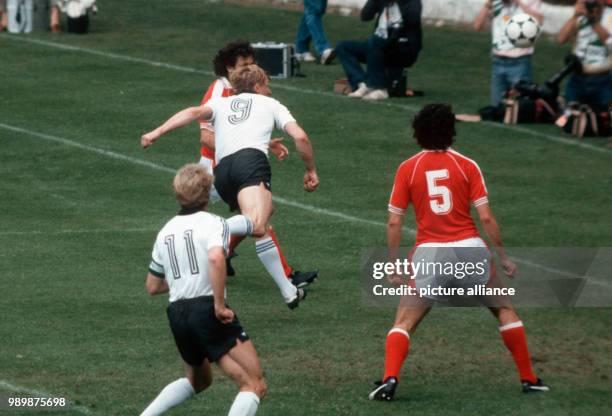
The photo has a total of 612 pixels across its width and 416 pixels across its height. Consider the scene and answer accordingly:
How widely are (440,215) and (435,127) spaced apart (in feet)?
1.97

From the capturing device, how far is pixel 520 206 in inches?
620

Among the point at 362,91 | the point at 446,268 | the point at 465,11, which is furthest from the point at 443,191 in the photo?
the point at 465,11

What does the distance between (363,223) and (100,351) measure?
495 cm

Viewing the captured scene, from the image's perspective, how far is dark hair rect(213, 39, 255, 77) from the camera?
1241 centimetres

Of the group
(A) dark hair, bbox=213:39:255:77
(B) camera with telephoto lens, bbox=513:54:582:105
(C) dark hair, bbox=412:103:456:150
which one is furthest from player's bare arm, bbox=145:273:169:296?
(B) camera with telephoto lens, bbox=513:54:582:105

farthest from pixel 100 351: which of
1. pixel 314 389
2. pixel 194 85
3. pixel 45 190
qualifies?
pixel 194 85

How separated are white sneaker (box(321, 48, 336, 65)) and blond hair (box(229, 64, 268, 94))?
40.0 feet

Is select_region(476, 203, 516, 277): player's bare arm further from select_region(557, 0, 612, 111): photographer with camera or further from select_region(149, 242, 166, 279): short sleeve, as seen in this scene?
select_region(557, 0, 612, 111): photographer with camera

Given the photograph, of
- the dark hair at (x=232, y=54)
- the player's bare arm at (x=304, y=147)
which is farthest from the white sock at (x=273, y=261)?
the dark hair at (x=232, y=54)

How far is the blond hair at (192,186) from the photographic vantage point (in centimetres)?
824

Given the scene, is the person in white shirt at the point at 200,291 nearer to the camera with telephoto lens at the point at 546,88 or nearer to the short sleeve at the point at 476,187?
the short sleeve at the point at 476,187

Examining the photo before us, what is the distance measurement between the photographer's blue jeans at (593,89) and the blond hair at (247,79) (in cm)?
813

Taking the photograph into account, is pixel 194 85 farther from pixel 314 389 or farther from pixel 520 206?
pixel 314 389

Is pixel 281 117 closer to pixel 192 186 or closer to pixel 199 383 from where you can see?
pixel 192 186
